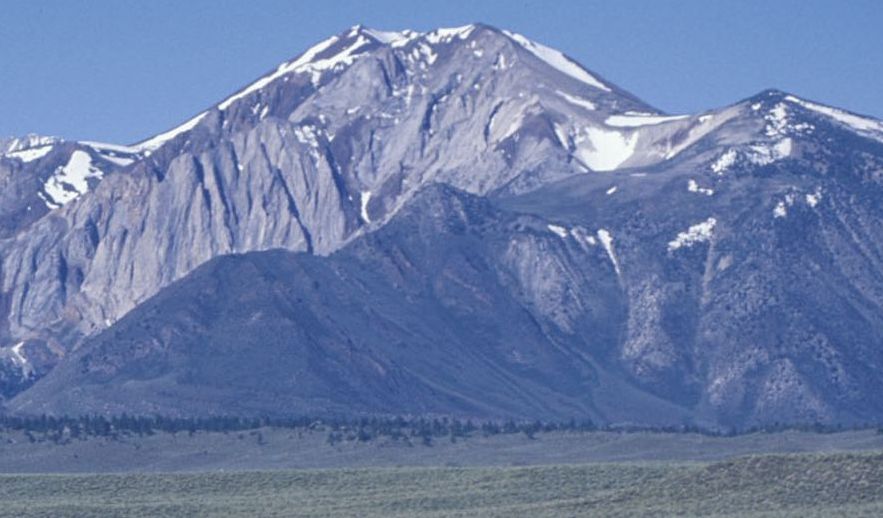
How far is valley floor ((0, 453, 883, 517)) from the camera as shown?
134 meters

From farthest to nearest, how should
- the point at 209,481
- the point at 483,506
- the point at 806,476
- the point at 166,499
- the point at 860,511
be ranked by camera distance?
the point at 209,481, the point at 166,499, the point at 483,506, the point at 806,476, the point at 860,511

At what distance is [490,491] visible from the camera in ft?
543

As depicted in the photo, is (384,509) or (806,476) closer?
(806,476)

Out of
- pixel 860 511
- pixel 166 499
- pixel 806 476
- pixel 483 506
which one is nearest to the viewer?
pixel 860 511

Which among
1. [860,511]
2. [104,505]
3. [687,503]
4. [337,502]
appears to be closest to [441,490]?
[337,502]

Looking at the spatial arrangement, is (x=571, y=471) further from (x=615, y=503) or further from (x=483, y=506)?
(x=615, y=503)

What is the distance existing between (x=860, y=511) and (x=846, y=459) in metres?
10.9

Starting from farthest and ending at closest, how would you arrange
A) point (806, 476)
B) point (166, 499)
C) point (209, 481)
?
1. point (209, 481)
2. point (166, 499)
3. point (806, 476)

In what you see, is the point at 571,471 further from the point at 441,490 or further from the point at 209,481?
the point at 209,481

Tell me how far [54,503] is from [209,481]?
62.0 feet

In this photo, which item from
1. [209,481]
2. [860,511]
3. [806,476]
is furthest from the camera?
[209,481]

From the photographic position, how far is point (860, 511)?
125750mm

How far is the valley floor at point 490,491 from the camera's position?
13400 centimetres

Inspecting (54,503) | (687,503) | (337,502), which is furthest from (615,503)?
(54,503)
